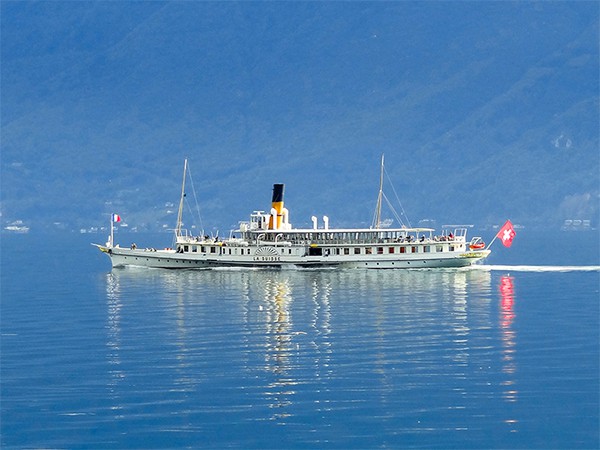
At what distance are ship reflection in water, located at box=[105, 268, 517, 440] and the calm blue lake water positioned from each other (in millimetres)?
120

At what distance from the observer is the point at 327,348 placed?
201 ft

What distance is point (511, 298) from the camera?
87.5 m

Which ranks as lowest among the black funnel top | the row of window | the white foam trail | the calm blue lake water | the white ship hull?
the calm blue lake water

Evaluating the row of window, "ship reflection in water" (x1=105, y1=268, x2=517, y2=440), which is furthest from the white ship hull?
"ship reflection in water" (x1=105, y1=268, x2=517, y2=440)

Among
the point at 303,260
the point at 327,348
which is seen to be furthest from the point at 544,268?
the point at 327,348

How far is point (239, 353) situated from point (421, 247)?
177ft

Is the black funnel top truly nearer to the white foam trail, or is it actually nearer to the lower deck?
the lower deck

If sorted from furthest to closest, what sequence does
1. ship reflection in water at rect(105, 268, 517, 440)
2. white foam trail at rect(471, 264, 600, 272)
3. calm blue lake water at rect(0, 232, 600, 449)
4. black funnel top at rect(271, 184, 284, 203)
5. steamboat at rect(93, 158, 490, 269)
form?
1. white foam trail at rect(471, 264, 600, 272)
2. black funnel top at rect(271, 184, 284, 203)
3. steamboat at rect(93, 158, 490, 269)
4. ship reflection in water at rect(105, 268, 517, 440)
5. calm blue lake water at rect(0, 232, 600, 449)

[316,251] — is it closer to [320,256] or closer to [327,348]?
[320,256]

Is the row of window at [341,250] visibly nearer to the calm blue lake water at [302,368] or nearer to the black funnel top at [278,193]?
the black funnel top at [278,193]

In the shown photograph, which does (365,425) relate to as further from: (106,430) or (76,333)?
(76,333)

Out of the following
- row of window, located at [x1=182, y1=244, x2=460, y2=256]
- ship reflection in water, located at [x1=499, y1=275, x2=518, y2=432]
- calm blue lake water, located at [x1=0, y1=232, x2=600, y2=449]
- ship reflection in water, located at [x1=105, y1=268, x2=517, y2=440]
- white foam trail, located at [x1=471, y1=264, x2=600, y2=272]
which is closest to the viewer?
calm blue lake water, located at [x1=0, y1=232, x2=600, y2=449]

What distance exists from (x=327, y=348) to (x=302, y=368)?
5823 mm

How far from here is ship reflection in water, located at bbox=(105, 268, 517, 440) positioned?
159 feet
